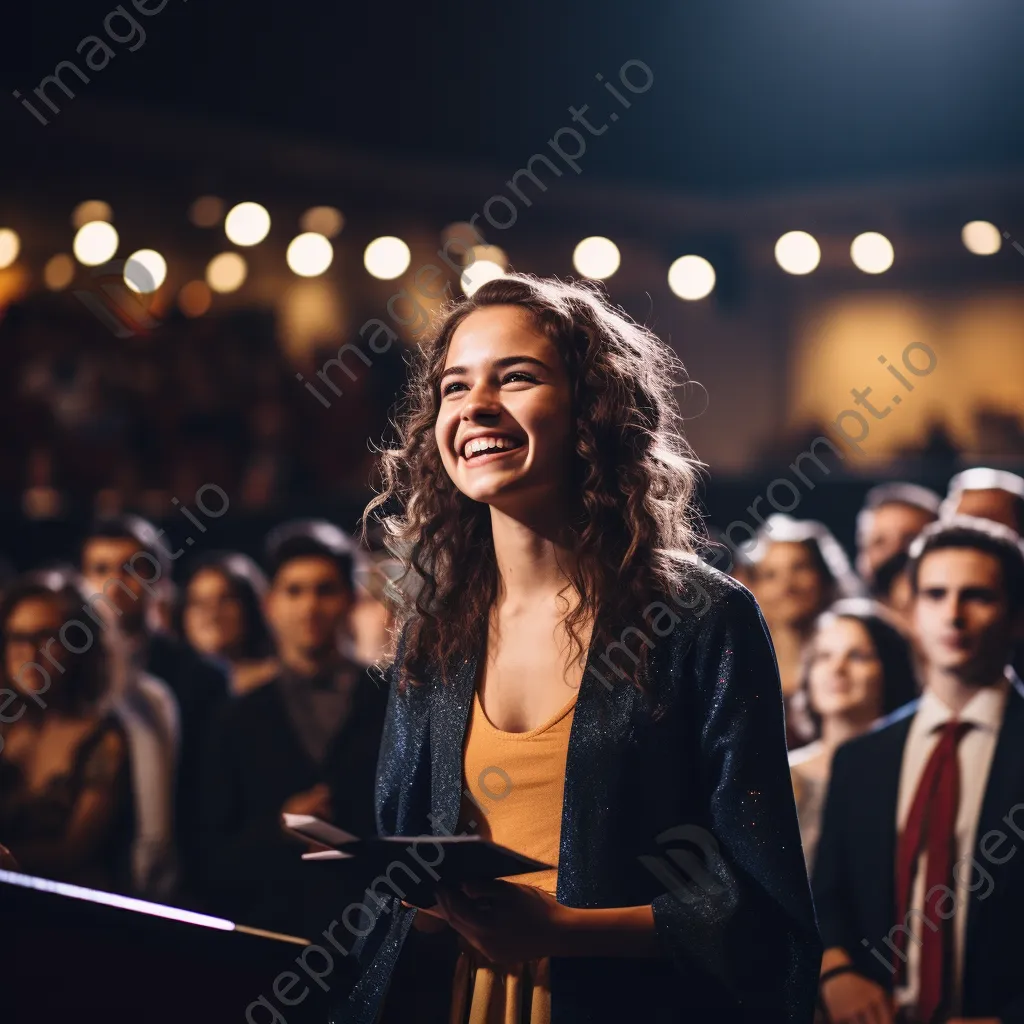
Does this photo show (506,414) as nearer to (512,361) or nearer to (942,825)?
(512,361)

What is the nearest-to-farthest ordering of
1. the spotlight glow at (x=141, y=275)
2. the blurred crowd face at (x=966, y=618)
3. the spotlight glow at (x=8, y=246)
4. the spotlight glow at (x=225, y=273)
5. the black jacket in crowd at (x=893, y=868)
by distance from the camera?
1. the black jacket in crowd at (x=893, y=868)
2. the blurred crowd face at (x=966, y=618)
3. the spotlight glow at (x=141, y=275)
4. the spotlight glow at (x=8, y=246)
5. the spotlight glow at (x=225, y=273)

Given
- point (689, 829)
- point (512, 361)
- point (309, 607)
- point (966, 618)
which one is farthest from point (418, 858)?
point (309, 607)

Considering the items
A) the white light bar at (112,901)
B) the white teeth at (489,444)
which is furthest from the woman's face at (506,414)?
the white light bar at (112,901)

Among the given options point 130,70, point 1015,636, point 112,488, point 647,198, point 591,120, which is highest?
point 647,198

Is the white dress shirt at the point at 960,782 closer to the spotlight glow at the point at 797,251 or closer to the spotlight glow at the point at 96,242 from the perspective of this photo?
the spotlight glow at the point at 797,251

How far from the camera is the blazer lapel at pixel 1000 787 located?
2953 mm

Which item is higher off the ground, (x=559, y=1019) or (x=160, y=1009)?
(x=559, y=1019)

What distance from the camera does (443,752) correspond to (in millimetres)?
1604

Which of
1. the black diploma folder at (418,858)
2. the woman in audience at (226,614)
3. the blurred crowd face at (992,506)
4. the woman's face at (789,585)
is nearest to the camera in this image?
the black diploma folder at (418,858)

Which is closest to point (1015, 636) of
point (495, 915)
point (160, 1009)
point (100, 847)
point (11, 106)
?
point (495, 915)

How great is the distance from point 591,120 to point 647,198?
327 centimetres

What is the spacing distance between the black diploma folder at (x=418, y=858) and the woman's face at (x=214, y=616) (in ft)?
11.6

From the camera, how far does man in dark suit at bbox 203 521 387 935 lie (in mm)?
3539

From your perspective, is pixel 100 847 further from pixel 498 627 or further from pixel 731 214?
pixel 731 214
